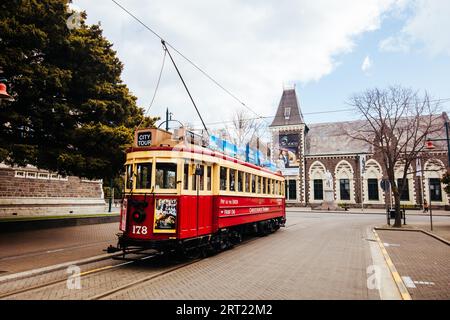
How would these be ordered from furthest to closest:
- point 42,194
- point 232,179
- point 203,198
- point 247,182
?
point 42,194
point 247,182
point 232,179
point 203,198

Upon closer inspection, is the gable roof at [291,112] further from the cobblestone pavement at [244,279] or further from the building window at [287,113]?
the cobblestone pavement at [244,279]

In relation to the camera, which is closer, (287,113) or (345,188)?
(345,188)

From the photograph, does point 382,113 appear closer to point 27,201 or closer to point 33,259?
point 33,259

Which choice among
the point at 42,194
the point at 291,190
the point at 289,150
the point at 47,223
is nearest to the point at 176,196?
the point at 47,223

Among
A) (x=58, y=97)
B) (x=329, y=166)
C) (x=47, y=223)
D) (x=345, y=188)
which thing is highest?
(x=329, y=166)

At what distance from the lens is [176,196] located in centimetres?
816

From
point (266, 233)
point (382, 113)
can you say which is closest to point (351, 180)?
point (382, 113)

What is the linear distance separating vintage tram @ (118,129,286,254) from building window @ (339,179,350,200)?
38787 mm

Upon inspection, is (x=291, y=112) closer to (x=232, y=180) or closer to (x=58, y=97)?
(x=232, y=180)

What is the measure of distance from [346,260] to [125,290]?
6.01m

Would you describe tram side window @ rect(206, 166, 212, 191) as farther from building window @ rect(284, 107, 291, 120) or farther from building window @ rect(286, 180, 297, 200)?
building window @ rect(284, 107, 291, 120)

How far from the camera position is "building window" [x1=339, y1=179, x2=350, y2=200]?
46.0 metres

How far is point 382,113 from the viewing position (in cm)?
1930

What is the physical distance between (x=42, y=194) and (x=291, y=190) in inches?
1413
